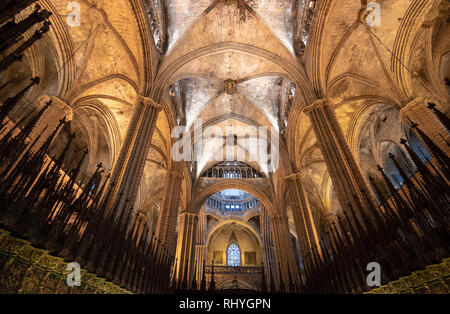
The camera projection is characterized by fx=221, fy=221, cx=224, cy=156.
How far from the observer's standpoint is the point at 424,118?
792cm

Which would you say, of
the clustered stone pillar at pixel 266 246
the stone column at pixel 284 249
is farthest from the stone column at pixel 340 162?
the clustered stone pillar at pixel 266 246

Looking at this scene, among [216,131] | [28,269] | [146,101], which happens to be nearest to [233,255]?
[216,131]

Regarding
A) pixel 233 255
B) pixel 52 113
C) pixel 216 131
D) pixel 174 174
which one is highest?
pixel 216 131

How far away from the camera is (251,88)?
1442 cm

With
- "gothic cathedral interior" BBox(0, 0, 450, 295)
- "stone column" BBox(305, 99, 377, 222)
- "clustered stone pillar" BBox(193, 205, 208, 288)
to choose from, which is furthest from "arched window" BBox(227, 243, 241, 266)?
"stone column" BBox(305, 99, 377, 222)

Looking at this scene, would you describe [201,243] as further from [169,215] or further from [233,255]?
[169,215]

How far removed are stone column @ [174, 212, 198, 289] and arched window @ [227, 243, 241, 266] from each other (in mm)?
10401

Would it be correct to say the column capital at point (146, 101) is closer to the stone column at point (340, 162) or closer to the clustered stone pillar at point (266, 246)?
the stone column at point (340, 162)

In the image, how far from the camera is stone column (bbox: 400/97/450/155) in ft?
24.2

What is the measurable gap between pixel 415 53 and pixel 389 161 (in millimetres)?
6932

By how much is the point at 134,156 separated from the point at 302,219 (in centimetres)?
795
